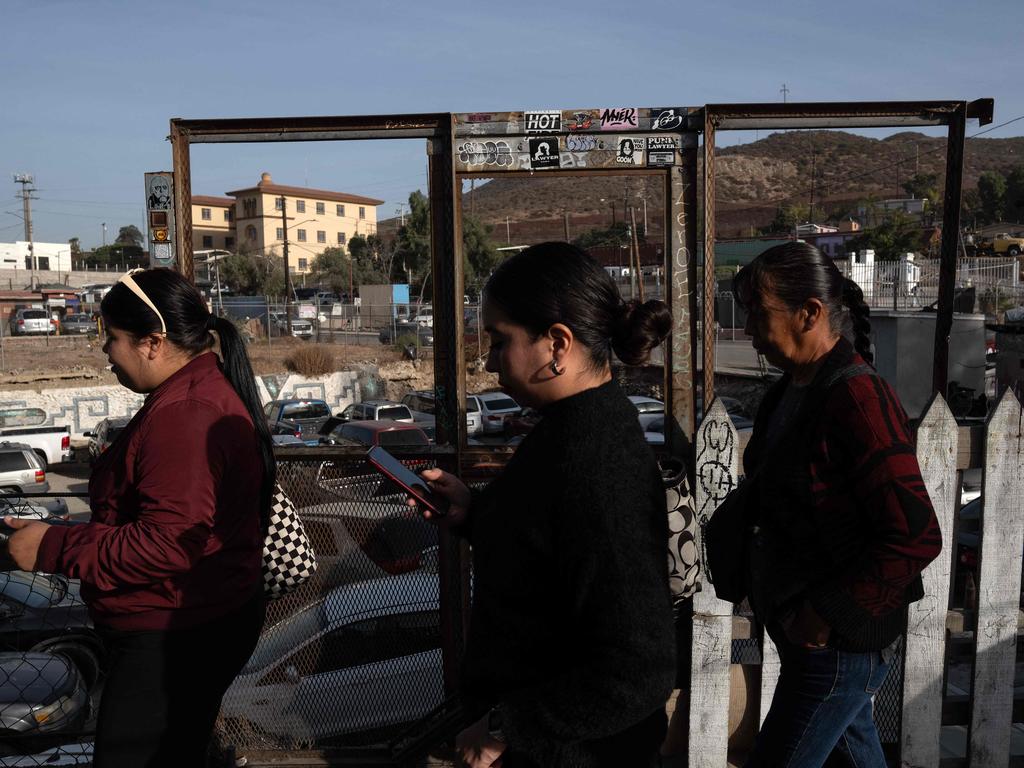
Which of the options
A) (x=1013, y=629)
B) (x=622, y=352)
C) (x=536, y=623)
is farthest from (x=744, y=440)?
(x=536, y=623)

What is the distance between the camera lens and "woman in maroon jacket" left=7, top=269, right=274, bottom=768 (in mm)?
2180

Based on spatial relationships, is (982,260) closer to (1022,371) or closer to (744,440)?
(1022,371)

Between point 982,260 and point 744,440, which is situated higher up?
point 982,260

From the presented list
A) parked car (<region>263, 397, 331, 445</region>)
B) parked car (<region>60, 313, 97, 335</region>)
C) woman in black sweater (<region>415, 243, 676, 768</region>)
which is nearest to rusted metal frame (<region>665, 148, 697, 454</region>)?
woman in black sweater (<region>415, 243, 676, 768</region>)

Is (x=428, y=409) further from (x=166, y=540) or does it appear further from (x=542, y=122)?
(x=166, y=540)

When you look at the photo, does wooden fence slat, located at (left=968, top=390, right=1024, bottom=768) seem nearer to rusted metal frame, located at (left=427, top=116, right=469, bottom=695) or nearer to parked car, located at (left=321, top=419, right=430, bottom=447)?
rusted metal frame, located at (left=427, top=116, right=469, bottom=695)

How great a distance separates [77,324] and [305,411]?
1040 inches

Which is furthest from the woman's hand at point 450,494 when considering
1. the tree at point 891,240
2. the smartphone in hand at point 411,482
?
the tree at point 891,240

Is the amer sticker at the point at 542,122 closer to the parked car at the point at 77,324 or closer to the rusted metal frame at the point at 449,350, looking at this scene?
the rusted metal frame at the point at 449,350

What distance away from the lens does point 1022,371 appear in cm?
2006

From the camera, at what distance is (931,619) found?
320 cm

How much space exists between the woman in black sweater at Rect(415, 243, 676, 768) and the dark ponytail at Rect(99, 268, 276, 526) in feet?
3.35

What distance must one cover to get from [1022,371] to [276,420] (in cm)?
1990

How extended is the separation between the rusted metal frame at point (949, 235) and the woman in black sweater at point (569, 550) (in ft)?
7.38
